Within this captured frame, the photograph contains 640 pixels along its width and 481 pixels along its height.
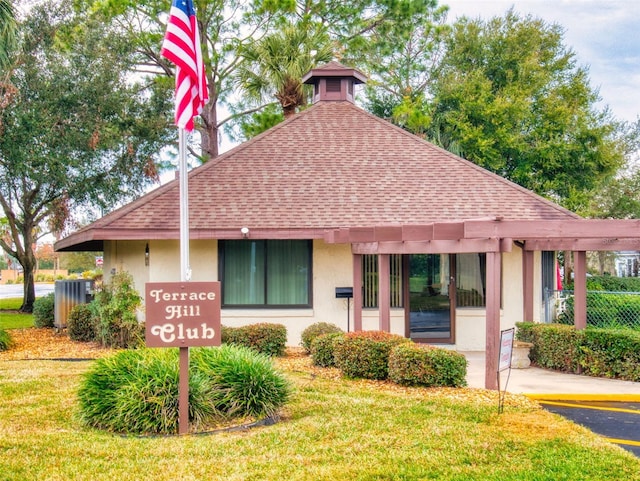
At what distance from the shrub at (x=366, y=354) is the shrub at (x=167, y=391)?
2.58 m

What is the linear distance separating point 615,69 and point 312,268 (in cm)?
2509

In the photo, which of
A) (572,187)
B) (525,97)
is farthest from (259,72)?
(572,187)

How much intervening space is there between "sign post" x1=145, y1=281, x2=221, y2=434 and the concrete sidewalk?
13.7ft

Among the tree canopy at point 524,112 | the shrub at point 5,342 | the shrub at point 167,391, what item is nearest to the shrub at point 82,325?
the shrub at point 5,342

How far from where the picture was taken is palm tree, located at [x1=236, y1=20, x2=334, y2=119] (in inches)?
822

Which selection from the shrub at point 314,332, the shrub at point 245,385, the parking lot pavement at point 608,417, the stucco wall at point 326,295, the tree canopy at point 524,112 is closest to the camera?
the parking lot pavement at point 608,417

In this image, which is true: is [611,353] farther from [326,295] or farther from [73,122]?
[73,122]

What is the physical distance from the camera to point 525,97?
1107 inches

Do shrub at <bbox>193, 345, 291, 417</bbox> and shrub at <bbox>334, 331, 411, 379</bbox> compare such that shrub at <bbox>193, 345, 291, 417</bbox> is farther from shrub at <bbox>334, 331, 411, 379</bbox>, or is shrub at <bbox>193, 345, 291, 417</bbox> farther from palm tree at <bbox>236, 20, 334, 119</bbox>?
palm tree at <bbox>236, 20, 334, 119</bbox>

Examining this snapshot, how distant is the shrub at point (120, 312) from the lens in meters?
14.5

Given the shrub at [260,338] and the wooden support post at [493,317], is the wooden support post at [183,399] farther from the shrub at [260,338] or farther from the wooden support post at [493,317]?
the shrub at [260,338]

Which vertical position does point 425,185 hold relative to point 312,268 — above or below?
above

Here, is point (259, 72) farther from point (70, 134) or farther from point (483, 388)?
point (483, 388)

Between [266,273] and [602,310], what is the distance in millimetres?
10215
